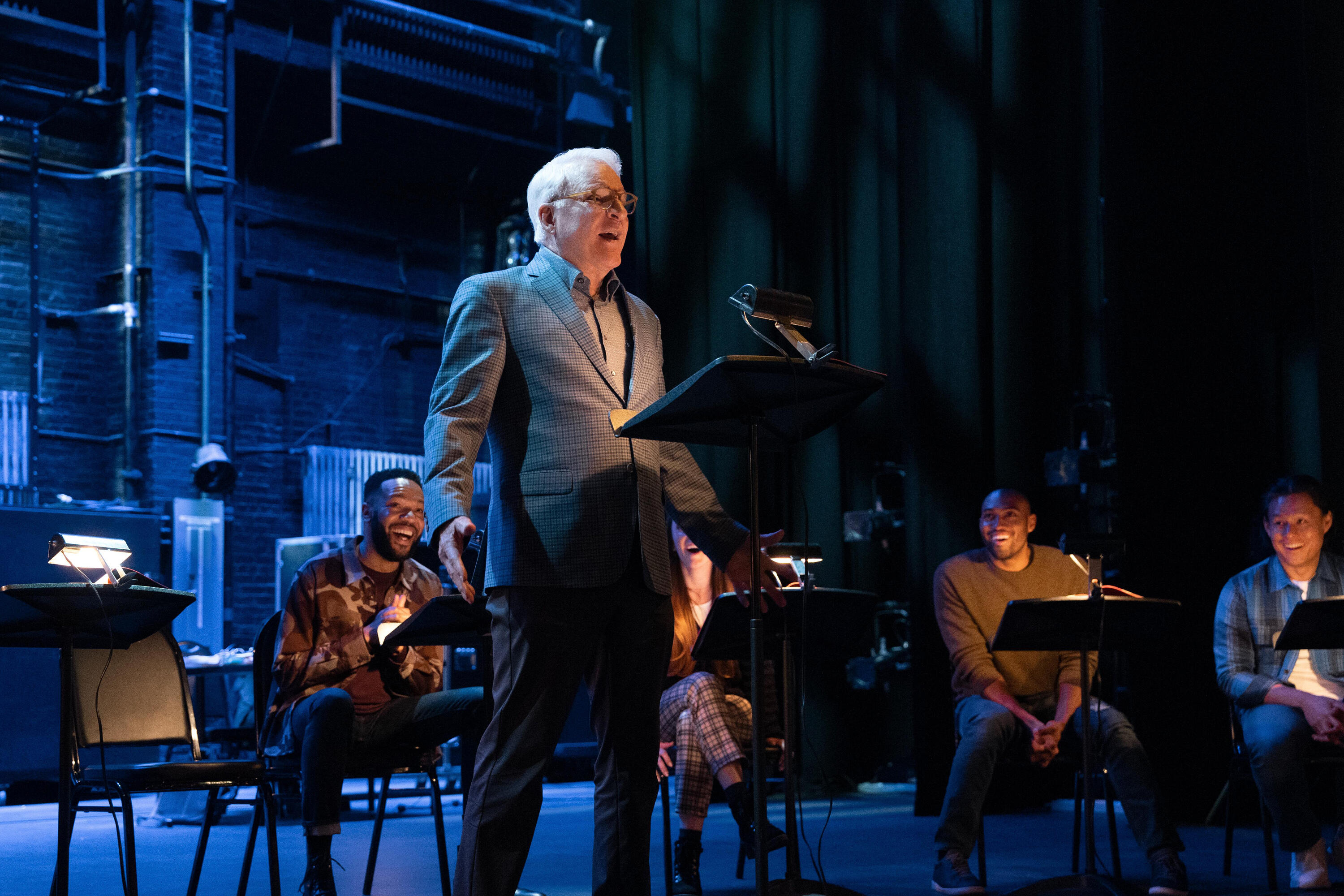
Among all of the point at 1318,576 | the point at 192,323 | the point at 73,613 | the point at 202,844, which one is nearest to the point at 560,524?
the point at 73,613

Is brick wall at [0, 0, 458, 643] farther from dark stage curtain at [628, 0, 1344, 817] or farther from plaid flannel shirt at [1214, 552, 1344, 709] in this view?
plaid flannel shirt at [1214, 552, 1344, 709]

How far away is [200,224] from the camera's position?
10.2 meters

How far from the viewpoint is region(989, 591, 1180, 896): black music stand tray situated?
3299mm

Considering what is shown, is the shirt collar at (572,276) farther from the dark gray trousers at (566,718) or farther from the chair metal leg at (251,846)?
the chair metal leg at (251,846)

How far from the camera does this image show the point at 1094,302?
22.6ft

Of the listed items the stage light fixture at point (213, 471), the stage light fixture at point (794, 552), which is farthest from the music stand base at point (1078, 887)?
the stage light fixture at point (213, 471)

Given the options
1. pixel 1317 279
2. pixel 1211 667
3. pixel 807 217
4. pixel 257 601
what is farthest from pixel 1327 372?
pixel 257 601

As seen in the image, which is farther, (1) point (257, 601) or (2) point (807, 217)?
(1) point (257, 601)

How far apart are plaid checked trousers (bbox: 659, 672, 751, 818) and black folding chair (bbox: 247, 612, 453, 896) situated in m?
0.65

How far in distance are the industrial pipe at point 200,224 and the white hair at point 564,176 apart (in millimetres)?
8230

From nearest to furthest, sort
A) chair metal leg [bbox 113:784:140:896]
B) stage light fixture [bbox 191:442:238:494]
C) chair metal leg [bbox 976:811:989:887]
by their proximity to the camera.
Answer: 1. chair metal leg [bbox 113:784:140:896]
2. chair metal leg [bbox 976:811:989:887]
3. stage light fixture [bbox 191:442:238:494]

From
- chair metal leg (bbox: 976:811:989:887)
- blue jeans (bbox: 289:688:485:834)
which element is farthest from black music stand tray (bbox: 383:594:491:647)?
chair metal leg (bbox: 976:811:989:887)

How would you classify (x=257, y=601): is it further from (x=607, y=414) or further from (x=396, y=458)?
(x=607, y=414)

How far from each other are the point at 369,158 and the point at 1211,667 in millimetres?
8683
